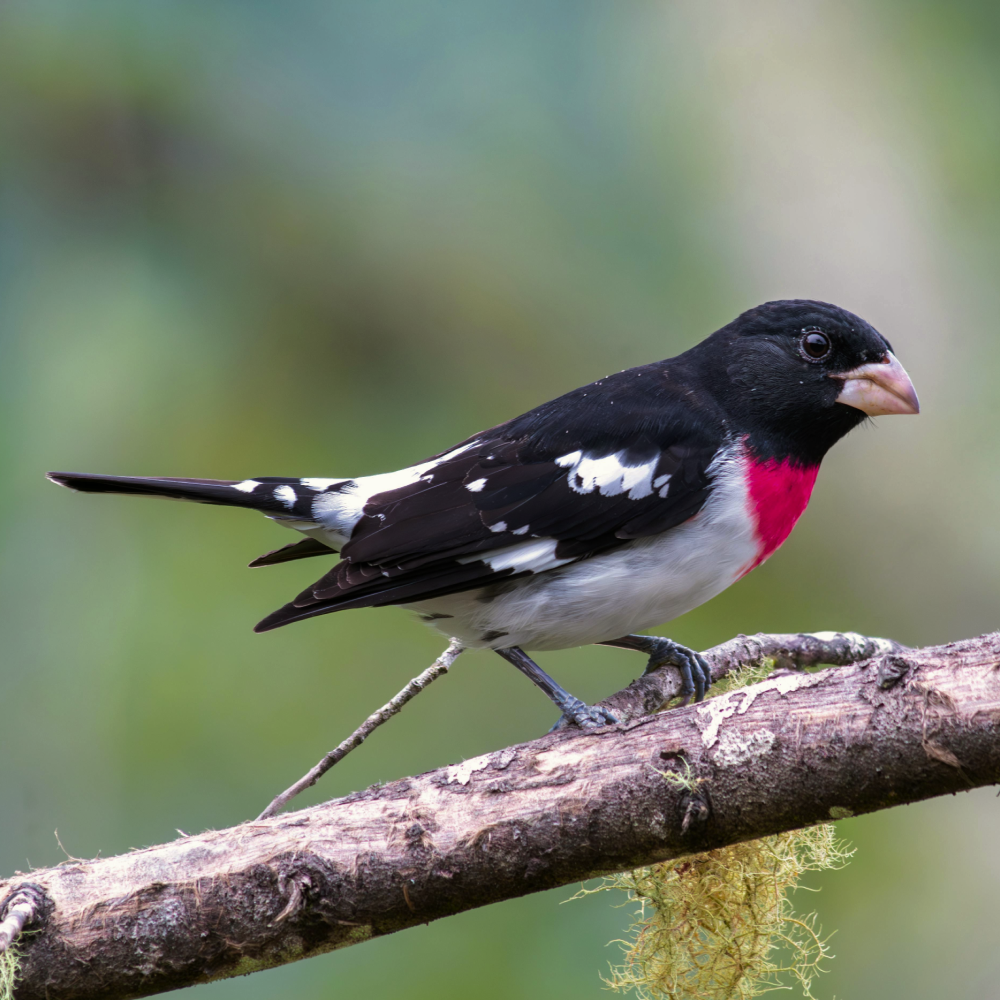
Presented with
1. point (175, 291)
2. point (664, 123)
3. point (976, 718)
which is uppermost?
point (664, 123)

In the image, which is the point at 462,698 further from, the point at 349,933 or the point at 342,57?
the point at 342,57

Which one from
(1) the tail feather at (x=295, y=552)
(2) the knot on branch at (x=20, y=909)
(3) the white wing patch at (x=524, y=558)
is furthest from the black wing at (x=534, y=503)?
(2) the knot on branch at (x=20, y=909)

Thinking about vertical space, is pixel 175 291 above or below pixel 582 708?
above

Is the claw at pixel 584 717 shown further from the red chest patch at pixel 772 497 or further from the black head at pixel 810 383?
the black head at pixel 810 383

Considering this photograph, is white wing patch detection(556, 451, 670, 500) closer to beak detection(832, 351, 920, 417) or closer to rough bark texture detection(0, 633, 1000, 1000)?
beak detection(832, 351, 920, 417)

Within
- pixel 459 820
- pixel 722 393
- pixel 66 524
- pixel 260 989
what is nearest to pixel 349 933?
pixel 459 820

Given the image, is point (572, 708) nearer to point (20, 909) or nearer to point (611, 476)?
point (611, 476)

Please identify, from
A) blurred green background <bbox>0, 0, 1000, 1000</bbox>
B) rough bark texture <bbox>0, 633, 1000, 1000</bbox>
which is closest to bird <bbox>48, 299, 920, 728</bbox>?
rough bark texture <bbox>0, 633, 1000, 1000</bbox>
